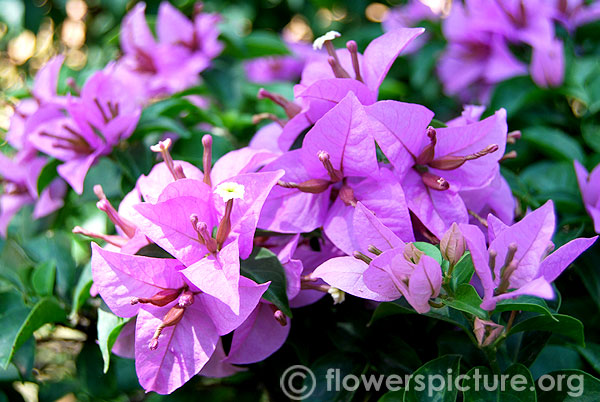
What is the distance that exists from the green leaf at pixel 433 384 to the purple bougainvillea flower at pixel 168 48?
73cm

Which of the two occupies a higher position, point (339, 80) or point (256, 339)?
point (339, 80)

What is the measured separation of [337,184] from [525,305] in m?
0.26

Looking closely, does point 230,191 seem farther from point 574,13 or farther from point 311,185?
point 574,13

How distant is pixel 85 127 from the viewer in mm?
889

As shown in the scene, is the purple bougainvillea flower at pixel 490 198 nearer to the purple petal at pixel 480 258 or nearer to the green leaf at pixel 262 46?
the purple petal at pixel 480 258

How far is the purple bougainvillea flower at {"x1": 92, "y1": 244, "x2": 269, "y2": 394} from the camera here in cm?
63

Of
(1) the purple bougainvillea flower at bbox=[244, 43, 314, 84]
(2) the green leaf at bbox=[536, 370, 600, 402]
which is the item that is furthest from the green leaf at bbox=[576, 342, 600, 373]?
(1) the purple bougainvillea flower at bbox=[244, 43, 314, 84]

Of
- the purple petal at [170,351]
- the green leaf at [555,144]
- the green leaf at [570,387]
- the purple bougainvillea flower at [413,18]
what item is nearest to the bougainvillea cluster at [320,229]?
the purple petal at [170,351]

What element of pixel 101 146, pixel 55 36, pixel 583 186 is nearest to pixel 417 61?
pixel 583 186

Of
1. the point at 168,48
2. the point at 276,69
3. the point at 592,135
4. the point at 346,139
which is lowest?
the point at 276,69

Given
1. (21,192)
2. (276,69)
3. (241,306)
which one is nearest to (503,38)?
(276,69)

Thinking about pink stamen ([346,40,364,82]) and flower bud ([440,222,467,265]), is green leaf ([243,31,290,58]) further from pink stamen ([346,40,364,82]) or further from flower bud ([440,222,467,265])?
flower bud ([440,222,467,265])

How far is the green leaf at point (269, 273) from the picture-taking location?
646mm

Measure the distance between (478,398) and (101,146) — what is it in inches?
25.0
